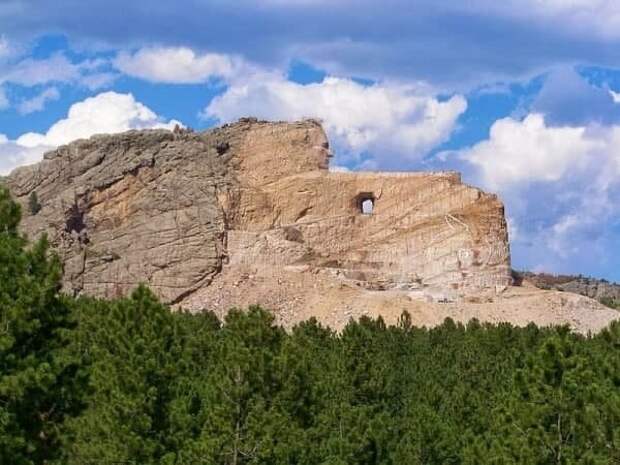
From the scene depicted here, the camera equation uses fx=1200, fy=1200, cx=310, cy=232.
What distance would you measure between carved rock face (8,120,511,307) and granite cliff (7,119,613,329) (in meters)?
0.07

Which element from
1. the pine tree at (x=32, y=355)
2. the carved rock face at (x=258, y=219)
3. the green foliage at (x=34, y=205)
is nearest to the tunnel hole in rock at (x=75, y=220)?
the carved rock face at (x=258, y=219)

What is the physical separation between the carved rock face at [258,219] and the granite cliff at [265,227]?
0.07m

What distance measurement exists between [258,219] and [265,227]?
0.78 meters

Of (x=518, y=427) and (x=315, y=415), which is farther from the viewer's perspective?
(x=315, y=415)

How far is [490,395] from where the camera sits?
40.4 m

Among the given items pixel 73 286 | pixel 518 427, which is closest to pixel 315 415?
pixel 518 427

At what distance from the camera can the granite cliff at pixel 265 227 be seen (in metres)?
81.6

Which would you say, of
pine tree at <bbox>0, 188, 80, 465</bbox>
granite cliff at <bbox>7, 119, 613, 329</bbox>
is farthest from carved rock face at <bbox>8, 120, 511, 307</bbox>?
pine tree at <bbox>0, 188, 80, 465</bbox>

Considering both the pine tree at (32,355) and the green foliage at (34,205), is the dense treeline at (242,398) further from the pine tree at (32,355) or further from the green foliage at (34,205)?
the green foliage at (34,205)

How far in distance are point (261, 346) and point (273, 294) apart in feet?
151

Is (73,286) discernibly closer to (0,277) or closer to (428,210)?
(428,210)

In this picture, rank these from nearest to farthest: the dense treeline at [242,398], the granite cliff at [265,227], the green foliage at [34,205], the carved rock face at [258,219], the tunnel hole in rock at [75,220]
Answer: the dense treeline at [242,398] → the granite cliff at [265,227] → the carved rock face at [258,219] → the tunnel hole in rock at [75,220] → the green foliage at [34,205]

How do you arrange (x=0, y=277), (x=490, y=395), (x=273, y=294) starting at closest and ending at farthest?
(x=0, y=277)
(x=490, y=395)
(x=273, y=294)

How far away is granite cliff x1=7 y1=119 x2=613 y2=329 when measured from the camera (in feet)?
268
